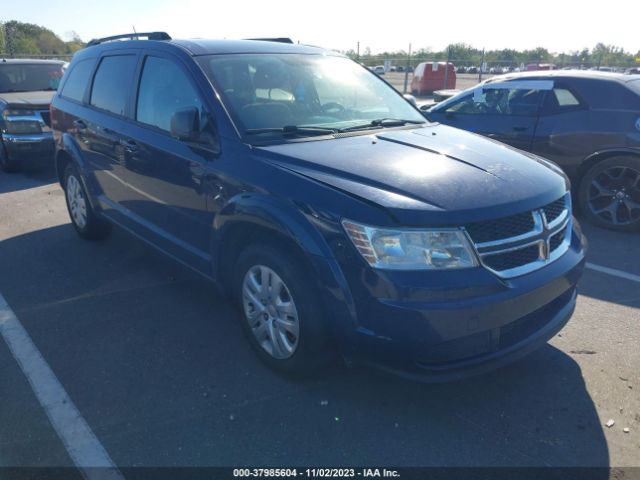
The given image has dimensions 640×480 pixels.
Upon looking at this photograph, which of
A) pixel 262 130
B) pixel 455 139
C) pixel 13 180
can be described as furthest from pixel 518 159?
pixel 13 180

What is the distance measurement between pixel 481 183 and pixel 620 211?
386cm

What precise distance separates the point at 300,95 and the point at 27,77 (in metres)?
8.37

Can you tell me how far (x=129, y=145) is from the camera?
165 inches

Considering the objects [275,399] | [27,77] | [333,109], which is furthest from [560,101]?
[27,77]

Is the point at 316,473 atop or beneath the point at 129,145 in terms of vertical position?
beneath

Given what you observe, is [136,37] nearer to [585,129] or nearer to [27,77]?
[585,129]

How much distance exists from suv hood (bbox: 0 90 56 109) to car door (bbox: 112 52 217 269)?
17.9ft

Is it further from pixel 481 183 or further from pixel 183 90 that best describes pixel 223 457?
pixel 183 90

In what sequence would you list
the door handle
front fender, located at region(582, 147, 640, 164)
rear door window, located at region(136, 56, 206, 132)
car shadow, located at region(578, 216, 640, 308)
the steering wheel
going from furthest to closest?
front fender, located at region(582, 147, 640, 164)
car shadow, located at region(578, 216, 640, 308)
the door handle
the steering wheel
rear door window, located at region(136, 56, 206, 132)

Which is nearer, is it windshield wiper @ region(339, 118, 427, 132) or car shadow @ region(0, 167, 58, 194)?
windshield wiper @ region(339, 118, 427, 132)

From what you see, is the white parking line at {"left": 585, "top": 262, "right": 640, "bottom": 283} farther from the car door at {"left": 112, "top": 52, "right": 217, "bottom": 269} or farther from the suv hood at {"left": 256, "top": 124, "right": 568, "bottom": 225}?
the car door at {"left": 112, "top": 52, "right": 217, "bottom": 269}

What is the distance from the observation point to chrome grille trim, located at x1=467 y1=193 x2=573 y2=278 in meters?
2.55

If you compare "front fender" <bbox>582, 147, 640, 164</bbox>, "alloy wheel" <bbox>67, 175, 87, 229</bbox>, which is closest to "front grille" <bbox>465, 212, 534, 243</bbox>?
"front fender" <bbox>582, 147, 640, 164</bbox>

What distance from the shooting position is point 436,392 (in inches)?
121
